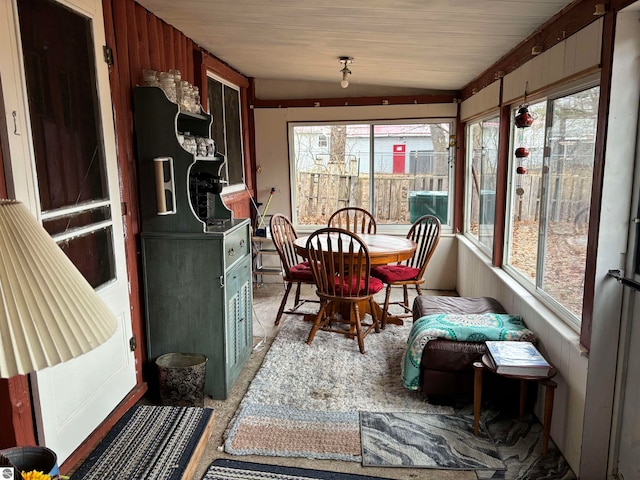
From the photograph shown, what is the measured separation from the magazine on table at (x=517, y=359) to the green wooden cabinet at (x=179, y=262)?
4.81ft

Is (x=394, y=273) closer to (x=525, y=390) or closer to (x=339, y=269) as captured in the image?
(x=339, y=269)

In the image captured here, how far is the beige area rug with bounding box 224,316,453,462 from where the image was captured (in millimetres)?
2348

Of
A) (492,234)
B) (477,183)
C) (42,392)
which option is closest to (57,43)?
(42,392)

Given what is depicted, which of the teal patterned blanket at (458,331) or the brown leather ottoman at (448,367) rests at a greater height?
Answer: the teal patterned blanket at (458,331)

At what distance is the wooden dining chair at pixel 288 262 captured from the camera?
3.90 metres

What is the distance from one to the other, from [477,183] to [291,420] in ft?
9.77

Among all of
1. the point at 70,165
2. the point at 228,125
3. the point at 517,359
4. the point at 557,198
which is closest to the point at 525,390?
the point at 517,359

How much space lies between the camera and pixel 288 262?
4129mm

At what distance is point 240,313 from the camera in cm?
303

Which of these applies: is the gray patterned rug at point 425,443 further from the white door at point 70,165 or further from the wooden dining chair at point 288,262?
the wooden dining chair at point 288,262

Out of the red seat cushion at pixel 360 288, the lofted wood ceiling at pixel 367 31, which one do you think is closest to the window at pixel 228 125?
the lofted wood ceiling at pixel 367 31

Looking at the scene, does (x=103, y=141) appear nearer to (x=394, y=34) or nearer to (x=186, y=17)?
(x=186, y=17)

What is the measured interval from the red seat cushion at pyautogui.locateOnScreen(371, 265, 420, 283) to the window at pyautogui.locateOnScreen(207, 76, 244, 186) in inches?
66.1

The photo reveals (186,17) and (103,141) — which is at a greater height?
(186,17)
